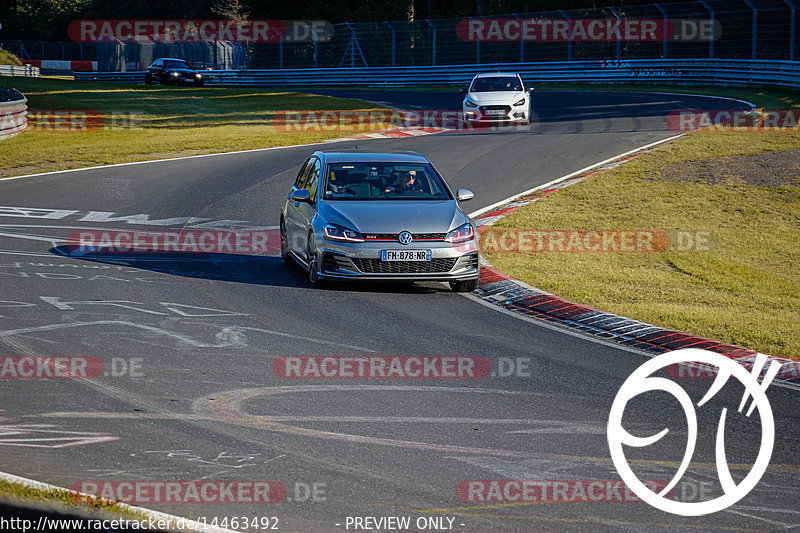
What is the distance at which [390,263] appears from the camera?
1180cm

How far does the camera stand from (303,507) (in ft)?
18.5

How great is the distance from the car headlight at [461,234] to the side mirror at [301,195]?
1997 millimetres

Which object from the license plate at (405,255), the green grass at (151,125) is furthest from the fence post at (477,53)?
the license plate at (405,255)

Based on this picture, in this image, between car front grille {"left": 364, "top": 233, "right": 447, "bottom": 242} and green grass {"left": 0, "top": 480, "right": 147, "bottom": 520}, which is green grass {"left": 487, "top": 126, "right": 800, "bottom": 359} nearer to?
car front grille {"left": 364, "top": 233, "right": 447, "bottom": 242}

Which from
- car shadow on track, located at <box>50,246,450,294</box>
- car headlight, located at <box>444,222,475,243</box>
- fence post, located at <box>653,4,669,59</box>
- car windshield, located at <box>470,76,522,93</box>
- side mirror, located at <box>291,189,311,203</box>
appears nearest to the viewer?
car headlight, located at <box>444,222,475,243</box>

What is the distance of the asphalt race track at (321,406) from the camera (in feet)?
19.0

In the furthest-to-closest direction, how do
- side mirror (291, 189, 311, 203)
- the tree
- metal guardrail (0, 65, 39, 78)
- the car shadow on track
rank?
the tree → metal guardrail (0, 65, 39, 78) → side mirror (291, 189, 311, 203) → the car shadow on track

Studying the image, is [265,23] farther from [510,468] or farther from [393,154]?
[510,468]

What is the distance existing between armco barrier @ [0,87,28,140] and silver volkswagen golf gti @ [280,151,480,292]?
18.0 metres

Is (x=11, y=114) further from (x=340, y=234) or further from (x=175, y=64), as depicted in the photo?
(x=175, y=64)

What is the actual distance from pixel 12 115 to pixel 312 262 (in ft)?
66.1

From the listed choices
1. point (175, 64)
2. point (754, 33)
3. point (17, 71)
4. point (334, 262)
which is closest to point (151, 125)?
point (175, 64)

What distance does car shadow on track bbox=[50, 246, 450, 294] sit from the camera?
12430 millimetres

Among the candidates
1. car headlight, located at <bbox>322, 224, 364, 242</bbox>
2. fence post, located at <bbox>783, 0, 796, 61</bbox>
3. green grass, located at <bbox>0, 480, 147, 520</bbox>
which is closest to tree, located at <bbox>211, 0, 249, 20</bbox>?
fence post, located at <bbox>783, 0, 796, 61</bbox>
